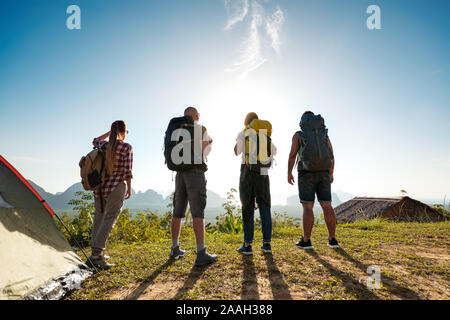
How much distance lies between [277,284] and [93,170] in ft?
10.3

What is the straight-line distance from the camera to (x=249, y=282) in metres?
2.67

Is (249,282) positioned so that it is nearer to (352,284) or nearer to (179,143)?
(352,284)

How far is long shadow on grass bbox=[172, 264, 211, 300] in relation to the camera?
7.95 feet

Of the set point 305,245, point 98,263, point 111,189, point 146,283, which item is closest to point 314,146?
point 305,245

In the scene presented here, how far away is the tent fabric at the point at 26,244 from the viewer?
2.19 meters

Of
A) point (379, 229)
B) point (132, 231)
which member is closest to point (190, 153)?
point (132, 231)

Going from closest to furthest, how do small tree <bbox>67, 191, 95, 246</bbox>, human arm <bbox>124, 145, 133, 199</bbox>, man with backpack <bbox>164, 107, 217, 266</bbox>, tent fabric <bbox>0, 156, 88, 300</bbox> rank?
tent fabric <bbox>0, 156, 88, 300</bbox> < man with backpack <bbox>164, 107, 217, 266</bbox> < human arm <bbox>124, 145, 133, 199</bbox> < small tree <bbox>67, 191, 95, 246</bbox>

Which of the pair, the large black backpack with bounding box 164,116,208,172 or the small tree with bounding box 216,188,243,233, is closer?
the large black backpack with bounding box 164,116,208,172

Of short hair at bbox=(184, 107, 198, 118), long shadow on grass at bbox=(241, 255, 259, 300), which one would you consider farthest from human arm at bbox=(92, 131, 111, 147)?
long shadow on grass at bbox=(241, 255, 259, 300)

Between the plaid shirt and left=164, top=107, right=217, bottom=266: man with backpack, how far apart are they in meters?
0.67

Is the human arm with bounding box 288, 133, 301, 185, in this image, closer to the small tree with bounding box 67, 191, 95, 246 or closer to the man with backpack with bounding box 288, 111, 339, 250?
the man with backpack with bounding box 288, 111, 339, 250

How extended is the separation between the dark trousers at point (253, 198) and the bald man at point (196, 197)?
753 millimetres

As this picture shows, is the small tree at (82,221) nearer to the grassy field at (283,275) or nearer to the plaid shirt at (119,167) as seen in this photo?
the grassy field at (283,275)

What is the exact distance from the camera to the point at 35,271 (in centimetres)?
237
